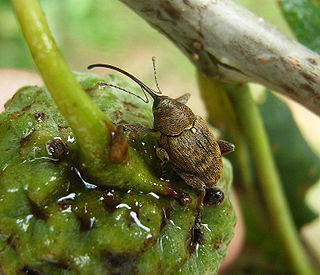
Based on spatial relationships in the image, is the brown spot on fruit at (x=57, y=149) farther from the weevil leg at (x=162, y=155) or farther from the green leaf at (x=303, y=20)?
the green leaf at (x=303, y=20)

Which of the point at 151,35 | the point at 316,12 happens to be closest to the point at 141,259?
the point at 316,12

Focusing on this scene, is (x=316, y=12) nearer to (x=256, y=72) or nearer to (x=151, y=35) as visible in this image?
(x=256, y=72)

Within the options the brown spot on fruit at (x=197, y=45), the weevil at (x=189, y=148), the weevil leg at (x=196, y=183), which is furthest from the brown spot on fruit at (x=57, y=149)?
the brown spot on fruit at (x=197, y=45)

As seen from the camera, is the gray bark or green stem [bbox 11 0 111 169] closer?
green stem [bbox 11 0 111 169]

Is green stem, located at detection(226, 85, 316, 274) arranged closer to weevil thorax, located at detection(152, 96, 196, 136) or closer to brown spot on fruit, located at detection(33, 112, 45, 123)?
weevil thorax, located at detection(152, 96, 196, 136)

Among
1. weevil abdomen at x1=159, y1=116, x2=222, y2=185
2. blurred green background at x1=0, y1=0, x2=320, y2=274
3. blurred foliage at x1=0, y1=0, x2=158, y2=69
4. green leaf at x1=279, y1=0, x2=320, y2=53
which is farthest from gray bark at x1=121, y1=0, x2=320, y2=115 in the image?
blurred foliage at x1=0, y1=0, x2=158, y2=69

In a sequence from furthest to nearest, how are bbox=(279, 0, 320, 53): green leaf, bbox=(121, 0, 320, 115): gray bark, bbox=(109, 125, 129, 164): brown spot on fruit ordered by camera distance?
bbox=(279, 0, 320, 53): green leaf
bbox=(121, 0, 320, 115): gray bark
bbox=(109, 125, 129, 164): brown spot on fruit

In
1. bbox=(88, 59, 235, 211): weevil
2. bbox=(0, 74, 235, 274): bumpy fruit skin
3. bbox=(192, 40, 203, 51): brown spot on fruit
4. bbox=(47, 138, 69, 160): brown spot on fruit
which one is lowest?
bbox=(0, 74, 235, 274): bumpy fruit skin
